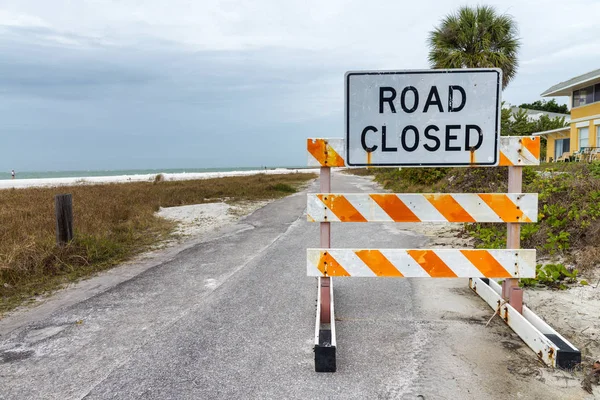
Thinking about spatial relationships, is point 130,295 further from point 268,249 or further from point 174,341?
point 268,249

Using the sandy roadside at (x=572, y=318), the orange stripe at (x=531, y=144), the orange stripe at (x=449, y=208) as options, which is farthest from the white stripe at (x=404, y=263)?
the orange stripe at (x=531, y=144)

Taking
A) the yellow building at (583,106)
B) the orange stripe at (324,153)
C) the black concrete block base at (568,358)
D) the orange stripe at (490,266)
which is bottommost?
the black concrete block base at (568,358)

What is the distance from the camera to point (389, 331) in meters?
3.58

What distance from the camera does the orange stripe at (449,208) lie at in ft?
10.6

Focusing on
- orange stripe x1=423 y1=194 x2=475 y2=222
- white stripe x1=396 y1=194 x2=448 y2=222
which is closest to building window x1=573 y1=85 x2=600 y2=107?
orange stripe x1=423 y1=194 x2=475 y2=222

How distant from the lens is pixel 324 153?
330 centimetres

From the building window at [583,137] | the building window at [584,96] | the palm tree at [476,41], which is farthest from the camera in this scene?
the building window at [583,137]

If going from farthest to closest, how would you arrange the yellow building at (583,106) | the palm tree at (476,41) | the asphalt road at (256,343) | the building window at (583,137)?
the building window at (583,137), the yellow building at (583,106), the palm tree at (476,41), the asphalt road at (256,343)

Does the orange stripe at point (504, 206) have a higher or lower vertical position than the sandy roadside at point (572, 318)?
higher

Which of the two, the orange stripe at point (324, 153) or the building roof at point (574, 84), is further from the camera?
the building roof at point (574, 84)

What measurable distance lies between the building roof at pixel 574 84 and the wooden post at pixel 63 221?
28089 mm

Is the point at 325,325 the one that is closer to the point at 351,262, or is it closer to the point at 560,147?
the point at 351,262

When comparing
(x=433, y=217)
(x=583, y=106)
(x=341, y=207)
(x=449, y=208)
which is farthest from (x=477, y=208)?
(x=583, y=106)

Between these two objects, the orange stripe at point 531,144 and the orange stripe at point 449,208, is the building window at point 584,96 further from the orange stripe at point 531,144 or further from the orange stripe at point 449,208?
the orange stripe at point 449,208
